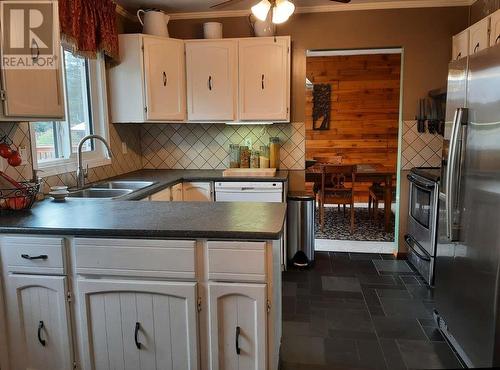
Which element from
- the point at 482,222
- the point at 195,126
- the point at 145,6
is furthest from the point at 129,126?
the point at 482,222

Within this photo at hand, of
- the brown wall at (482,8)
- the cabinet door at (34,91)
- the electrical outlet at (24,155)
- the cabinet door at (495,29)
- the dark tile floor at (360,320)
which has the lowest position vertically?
the dark tile floor at (360,320)

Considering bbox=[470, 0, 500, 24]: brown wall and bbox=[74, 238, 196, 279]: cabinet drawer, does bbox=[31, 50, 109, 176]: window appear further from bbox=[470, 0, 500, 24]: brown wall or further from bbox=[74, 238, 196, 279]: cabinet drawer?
bbox=[470, 0, 500, 24]: brown wall

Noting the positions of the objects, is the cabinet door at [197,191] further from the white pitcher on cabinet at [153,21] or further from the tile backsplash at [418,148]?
the tile backsplash at [418,148]

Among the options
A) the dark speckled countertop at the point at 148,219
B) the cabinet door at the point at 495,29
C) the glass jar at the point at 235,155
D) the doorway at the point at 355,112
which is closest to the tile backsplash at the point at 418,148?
the cabinet door at the point at 495,29

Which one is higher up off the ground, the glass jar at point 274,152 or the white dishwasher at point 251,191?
the glass jar at point 274,152

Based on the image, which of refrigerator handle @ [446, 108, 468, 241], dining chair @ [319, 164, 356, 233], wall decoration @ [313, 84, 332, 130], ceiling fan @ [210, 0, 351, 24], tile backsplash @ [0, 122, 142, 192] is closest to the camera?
refrigerator handle @ [446, 108, 468, 241]

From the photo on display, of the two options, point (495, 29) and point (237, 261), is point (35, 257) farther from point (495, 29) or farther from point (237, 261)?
point (495, 29)

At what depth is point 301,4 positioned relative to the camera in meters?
3.55

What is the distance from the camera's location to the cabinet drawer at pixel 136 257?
5.40 feet

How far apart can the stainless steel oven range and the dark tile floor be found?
0.16m

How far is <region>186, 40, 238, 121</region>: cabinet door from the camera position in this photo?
11.6ft

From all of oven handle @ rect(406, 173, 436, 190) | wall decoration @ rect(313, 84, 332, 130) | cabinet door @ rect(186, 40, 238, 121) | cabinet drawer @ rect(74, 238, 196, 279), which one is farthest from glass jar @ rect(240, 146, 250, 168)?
wall decoration @ rect(313, 84, 332, 130)

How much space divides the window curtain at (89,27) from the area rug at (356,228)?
3036mm

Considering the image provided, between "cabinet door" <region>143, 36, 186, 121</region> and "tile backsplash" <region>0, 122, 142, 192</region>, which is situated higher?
"cabinet door" <region>143, 36, 186, 121</region>
